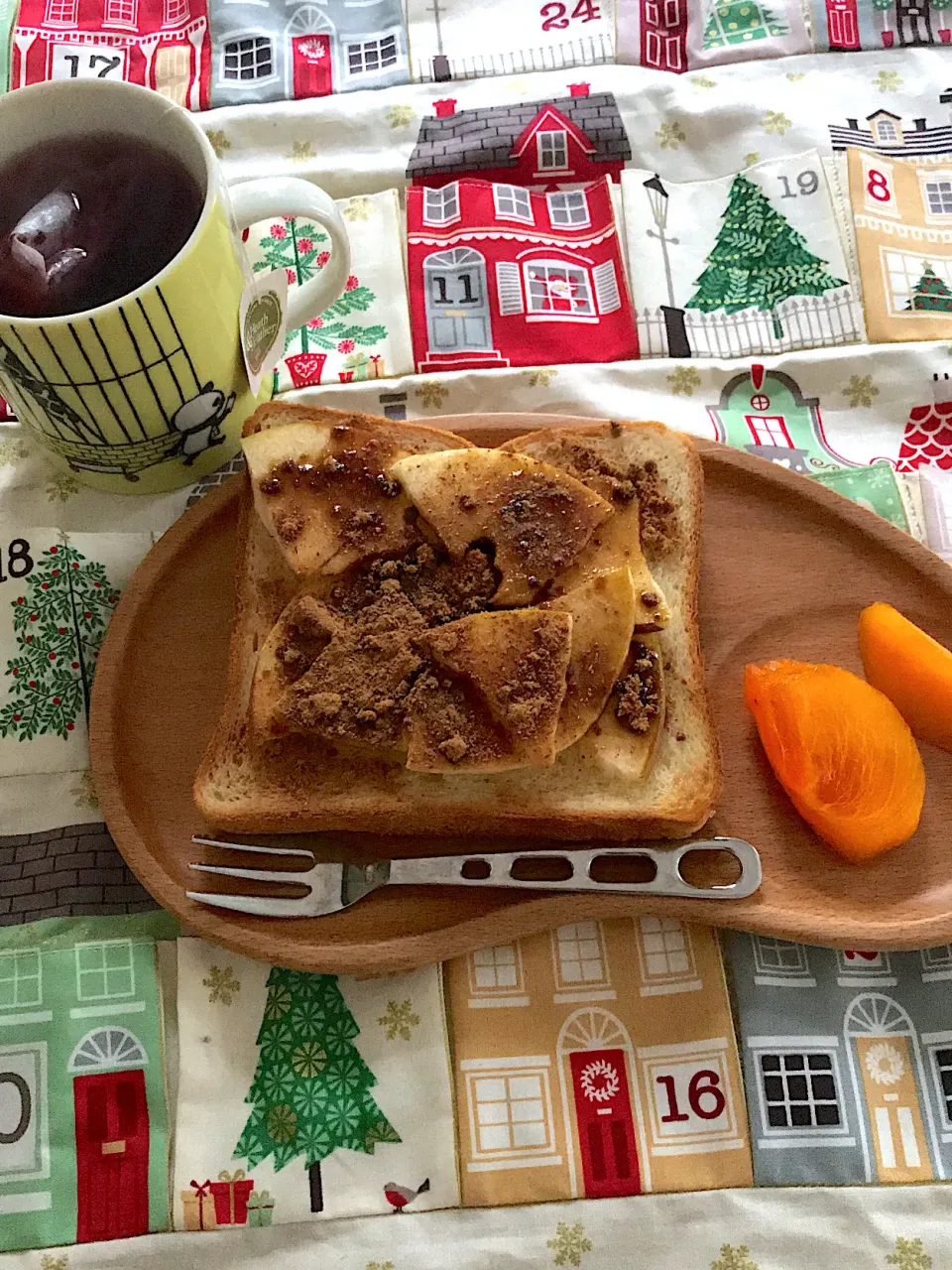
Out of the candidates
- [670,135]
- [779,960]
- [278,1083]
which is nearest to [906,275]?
[670,135]

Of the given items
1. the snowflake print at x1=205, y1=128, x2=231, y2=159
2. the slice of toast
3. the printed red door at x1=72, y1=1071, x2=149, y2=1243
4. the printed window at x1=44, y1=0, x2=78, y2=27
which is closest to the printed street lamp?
the slice of toast

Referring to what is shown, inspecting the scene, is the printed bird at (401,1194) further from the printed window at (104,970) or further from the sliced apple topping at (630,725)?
the sliced apple topping at (630,725)

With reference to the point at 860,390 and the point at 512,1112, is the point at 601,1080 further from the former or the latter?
the point at 860,390

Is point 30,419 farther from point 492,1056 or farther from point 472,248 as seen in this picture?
point 492,1056

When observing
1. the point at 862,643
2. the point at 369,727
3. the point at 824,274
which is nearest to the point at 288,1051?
the point at 369,727

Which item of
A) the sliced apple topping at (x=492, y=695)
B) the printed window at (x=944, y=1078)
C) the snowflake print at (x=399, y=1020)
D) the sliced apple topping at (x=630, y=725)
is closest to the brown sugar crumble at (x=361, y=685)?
the sliced apple topping at (x=492, y=695)

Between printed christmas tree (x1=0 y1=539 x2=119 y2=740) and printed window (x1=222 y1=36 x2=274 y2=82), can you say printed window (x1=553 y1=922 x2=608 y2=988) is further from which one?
printed window (x1=222 y1=36 x2=274 y2=82)
